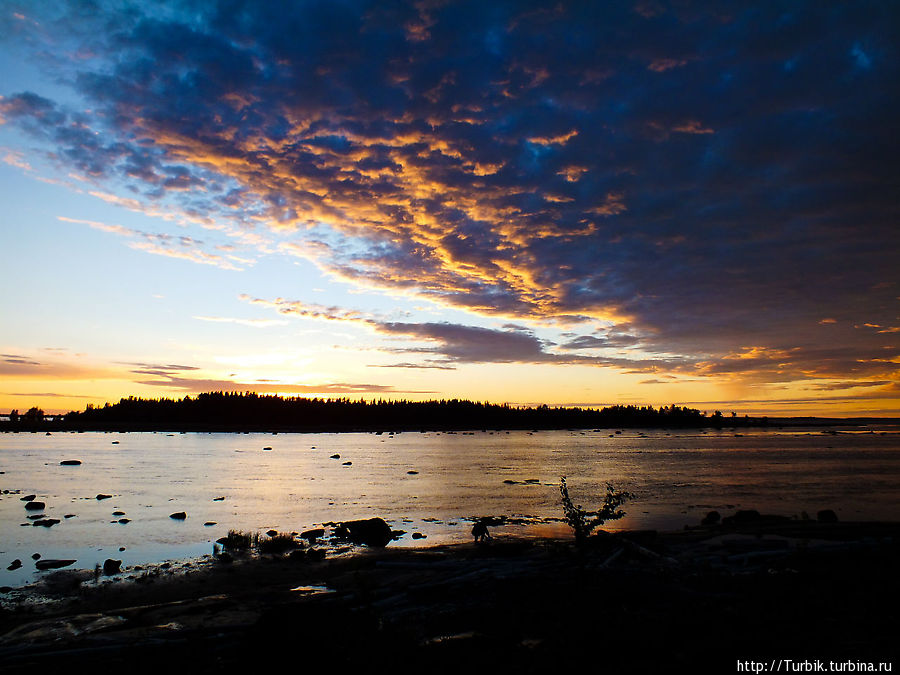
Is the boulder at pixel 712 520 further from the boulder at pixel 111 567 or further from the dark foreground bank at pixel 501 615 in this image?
the boulder at pixel 111 567

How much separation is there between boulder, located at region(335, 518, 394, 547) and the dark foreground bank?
5.67 metres

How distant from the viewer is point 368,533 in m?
27.6

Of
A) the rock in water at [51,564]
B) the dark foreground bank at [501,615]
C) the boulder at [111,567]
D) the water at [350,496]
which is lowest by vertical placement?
the water at [350,496]

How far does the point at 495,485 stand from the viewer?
56688 millimetres

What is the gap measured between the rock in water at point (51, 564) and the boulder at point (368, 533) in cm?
1193

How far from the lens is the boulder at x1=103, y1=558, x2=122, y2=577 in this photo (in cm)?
2161

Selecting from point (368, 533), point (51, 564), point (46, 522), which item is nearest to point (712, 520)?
point (368, 533)

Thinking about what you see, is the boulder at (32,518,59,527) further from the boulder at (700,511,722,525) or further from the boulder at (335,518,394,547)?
the boulder at (700,511,722,525)

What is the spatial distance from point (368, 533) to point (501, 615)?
15.9 m

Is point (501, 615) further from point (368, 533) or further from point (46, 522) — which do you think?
point (46, 522)

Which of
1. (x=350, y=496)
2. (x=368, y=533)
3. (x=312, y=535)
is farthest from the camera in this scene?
(x=350, y=496)

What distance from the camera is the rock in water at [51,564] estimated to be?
22.5 m

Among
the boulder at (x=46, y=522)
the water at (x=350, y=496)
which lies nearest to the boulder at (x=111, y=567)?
the water at (x=350, y=496)

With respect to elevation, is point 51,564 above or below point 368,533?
below
